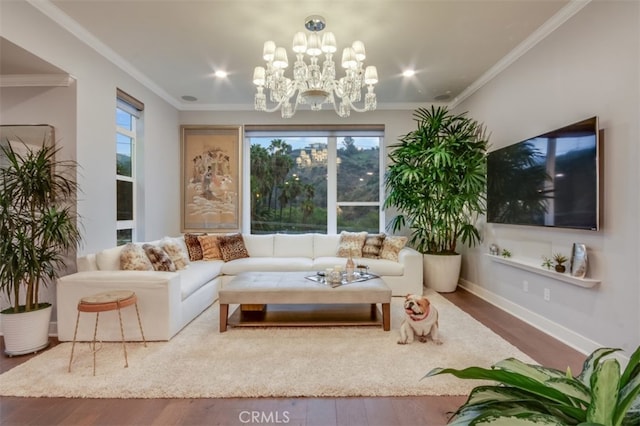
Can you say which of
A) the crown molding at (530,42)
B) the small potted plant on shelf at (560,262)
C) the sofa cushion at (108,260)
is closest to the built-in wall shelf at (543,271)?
the small potted plant on shelf at (560,262)

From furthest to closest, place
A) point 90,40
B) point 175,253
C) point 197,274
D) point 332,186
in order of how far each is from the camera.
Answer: point 332,186 → point 175,253 → point 197,274 → point 90,40

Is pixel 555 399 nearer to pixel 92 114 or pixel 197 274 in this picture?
pixel 197 274

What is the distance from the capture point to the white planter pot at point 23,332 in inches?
97.7

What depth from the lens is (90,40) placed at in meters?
3.13

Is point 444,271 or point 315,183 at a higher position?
point 315,183

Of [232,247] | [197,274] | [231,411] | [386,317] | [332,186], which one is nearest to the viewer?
[231,411]

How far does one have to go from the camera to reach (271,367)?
2312mm

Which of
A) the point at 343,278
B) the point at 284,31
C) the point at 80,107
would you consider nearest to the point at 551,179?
the point at 343,278

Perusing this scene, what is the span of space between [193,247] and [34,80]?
2.48 meters

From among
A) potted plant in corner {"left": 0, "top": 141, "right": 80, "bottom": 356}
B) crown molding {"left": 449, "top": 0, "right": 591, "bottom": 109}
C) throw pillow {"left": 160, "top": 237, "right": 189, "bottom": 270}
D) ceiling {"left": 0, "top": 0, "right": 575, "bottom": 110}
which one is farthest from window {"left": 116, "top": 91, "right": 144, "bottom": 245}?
crown molding {"left": 449, "top": 0, "right": 591, "bottom": 109}

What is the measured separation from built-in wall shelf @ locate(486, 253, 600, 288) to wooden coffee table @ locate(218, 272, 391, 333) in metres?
1.43

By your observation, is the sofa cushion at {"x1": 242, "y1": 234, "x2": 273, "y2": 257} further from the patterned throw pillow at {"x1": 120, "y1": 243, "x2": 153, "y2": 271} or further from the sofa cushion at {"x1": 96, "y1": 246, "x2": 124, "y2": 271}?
the sofa cushion at {"x1": 96, "y1": 246, "x2": 124, "y2": 271}

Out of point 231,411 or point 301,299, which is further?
point 301,299

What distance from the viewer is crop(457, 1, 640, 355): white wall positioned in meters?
2.21
